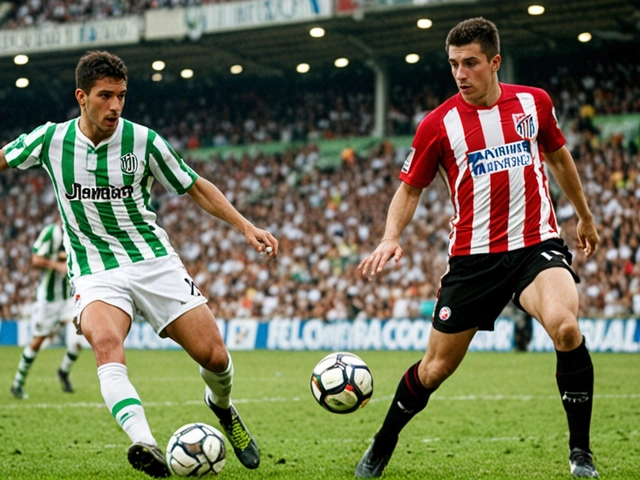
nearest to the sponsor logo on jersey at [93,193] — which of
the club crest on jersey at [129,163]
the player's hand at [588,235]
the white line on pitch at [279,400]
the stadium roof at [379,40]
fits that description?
the club crest on jersey at [129,163]

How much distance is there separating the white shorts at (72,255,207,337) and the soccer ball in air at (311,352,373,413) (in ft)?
3.04

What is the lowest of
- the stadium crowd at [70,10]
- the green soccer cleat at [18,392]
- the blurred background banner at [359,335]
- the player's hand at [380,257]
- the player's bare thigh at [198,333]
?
the blurred background banner at [359,335]

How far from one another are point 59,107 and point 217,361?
33.5m

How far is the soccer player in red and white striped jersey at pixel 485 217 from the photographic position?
18.4 feet

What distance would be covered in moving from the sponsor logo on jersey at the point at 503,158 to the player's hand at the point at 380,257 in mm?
659

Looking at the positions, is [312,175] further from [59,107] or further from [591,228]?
[591,228]

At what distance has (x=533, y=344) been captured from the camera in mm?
21156

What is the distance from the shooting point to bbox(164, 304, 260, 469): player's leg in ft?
19.4

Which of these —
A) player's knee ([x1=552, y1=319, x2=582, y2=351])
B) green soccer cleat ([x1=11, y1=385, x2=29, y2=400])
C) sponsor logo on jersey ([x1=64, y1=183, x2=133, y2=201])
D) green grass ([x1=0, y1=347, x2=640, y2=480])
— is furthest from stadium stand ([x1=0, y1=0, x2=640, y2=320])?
sponsor logo on jersey ([x1=64, y1=183, x2=133, y2=201])

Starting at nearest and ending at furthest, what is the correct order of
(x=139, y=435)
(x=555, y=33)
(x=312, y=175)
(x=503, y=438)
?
(x=139, y=435)
(x=503, y=438)
(x=555, y=33)
(x=312, y=175)

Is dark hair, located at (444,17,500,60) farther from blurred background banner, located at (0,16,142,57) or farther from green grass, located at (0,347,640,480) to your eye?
blurred background banner, located at (0,16,142,57)

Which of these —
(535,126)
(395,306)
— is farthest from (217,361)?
(395,306)

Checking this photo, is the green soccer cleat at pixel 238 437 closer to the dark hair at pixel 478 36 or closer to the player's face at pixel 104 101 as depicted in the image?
the player's face at pixel 104 101

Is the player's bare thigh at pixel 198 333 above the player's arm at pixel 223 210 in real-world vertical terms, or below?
below
